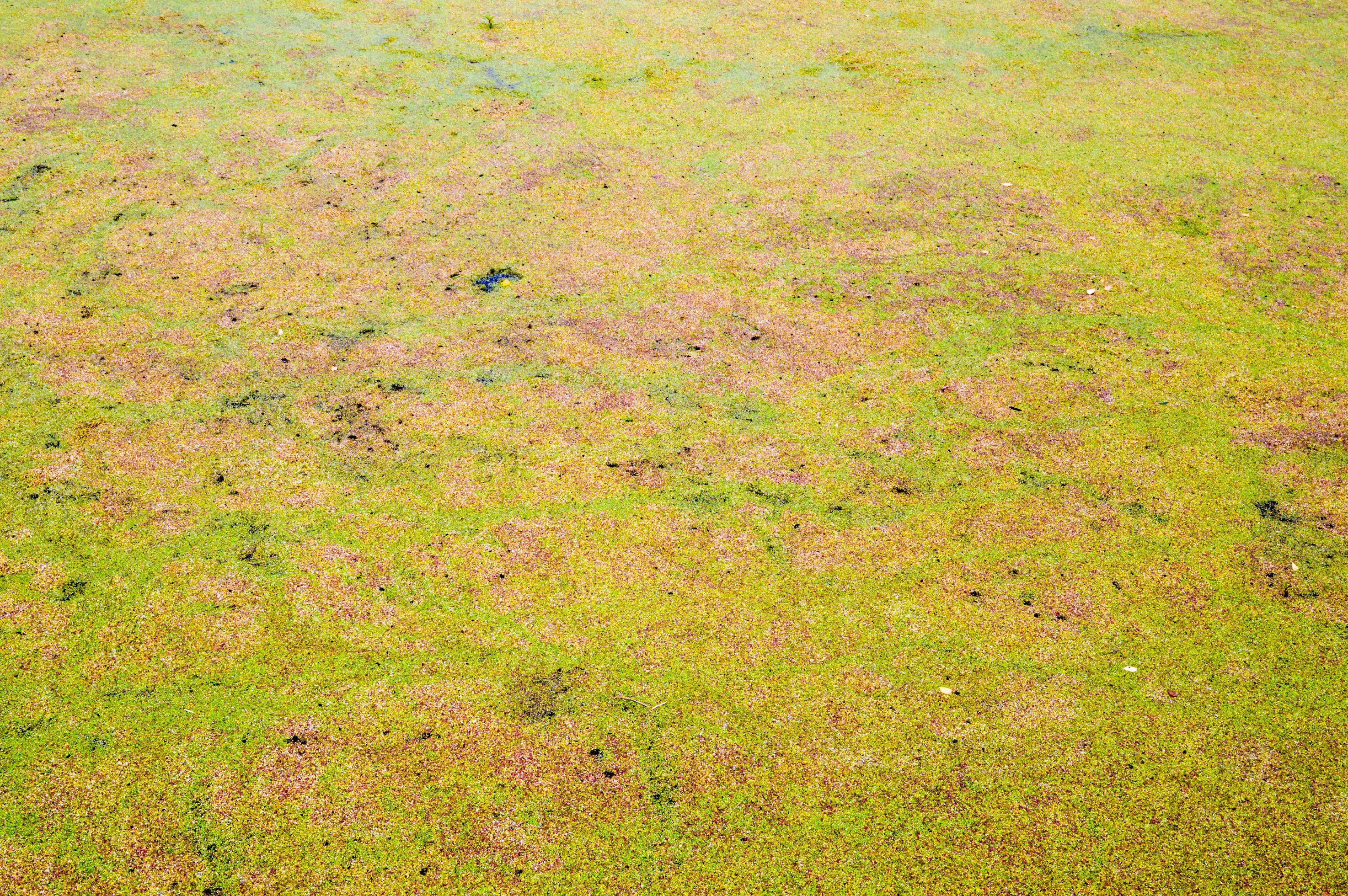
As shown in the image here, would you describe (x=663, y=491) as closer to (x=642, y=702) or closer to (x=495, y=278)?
(x=642, y=702)

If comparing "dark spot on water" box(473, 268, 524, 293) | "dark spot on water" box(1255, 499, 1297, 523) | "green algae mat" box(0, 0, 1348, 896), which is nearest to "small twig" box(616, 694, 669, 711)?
"green algae mat" box(0, 0, 1348, 896)

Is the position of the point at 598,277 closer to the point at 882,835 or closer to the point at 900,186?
the point at 900,186

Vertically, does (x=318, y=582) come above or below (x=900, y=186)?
below

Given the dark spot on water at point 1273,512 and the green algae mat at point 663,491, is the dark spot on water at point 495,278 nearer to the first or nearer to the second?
the green algae mat at point 663,491

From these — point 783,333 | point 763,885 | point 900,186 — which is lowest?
point 763,885

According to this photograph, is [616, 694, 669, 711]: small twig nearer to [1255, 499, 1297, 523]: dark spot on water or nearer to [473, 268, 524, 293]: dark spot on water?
[1255, 499, 1297, 523]: dark spot on water

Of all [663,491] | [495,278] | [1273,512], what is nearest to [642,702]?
[663,491]

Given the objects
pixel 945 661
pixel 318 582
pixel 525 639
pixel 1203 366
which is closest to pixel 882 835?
pixel 945 661
